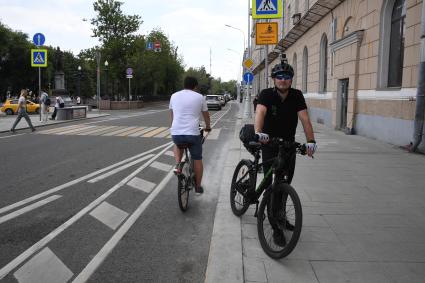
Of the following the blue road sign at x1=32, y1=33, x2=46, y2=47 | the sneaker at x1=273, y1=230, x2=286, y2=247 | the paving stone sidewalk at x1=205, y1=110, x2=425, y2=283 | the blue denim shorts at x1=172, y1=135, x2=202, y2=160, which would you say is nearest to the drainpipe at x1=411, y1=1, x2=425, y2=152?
the paving stone sidewalk at x1=205, y1=110, x2=425, y2=283

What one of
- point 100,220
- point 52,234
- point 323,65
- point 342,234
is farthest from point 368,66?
point 52,234

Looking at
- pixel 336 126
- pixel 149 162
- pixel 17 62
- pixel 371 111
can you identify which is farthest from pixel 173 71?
pixel 149 162

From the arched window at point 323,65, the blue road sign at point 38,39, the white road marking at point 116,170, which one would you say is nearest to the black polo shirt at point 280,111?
the white road marking at point 116,170

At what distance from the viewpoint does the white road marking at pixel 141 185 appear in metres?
7.19

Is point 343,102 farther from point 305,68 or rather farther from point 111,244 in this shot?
point 111,244

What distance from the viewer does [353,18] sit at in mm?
16969

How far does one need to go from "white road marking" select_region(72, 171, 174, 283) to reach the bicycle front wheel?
1.52 m

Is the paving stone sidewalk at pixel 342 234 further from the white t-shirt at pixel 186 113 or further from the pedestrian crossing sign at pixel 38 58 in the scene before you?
the pedestrian crossing sign at pixel 38 58

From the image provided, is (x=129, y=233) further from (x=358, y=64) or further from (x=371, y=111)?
(x=358, y=64)

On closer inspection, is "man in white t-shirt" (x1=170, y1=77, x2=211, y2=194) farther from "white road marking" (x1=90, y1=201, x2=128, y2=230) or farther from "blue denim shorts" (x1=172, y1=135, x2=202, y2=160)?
"white road marking" (x1=90, y1=201, x2=128, y2=230)

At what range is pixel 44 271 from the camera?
12.6ft

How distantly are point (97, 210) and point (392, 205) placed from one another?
392cm

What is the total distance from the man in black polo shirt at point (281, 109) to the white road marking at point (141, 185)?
309cm

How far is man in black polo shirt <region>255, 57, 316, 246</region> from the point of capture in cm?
439
